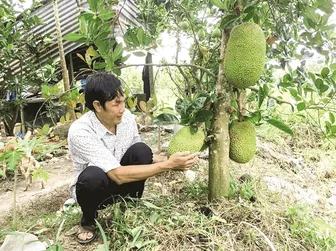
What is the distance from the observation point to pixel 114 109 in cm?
175

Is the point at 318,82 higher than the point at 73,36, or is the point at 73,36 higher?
the point at 73,36

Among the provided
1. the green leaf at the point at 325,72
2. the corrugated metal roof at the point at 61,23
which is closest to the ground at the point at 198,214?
the green leaf at the point at 325,72

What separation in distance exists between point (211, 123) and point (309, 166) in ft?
7.58

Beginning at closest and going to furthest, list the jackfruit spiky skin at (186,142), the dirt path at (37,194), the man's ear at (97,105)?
the jackfruit spiky skin at (186,142)
the man's ear at (97,105)
the dirt path at (37,194)

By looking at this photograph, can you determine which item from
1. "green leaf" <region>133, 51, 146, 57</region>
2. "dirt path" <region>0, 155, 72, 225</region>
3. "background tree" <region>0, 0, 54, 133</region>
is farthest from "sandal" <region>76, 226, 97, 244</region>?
"background tree" <region>0, 0, 54, 133</region>

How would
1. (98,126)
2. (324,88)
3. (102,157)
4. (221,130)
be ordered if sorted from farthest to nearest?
(98,126)
(102,157)
(221,130)
(324,88)

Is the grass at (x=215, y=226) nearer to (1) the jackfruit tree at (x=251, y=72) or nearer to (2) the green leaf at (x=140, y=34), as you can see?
(1) the jackfruit tree at (x=251, y=72)

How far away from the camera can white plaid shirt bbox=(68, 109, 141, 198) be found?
67.8 inches

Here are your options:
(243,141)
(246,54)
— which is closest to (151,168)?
(243,141)

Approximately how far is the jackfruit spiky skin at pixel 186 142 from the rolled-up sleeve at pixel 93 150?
36cm

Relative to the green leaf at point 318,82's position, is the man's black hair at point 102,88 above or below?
below

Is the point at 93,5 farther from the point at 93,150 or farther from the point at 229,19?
the point at 93,150

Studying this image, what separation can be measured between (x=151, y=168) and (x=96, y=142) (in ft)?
1.14

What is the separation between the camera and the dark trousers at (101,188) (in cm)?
167
